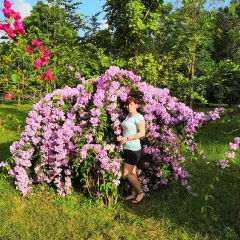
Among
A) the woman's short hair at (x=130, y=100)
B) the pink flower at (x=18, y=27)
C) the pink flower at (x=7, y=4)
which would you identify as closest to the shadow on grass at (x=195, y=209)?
the woman's short hair at (x=130, y=100)

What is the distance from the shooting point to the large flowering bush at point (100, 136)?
15.6 feet

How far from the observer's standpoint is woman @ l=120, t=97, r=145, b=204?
4656mm

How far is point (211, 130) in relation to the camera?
12.7 m

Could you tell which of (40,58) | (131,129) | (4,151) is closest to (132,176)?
(131,129)

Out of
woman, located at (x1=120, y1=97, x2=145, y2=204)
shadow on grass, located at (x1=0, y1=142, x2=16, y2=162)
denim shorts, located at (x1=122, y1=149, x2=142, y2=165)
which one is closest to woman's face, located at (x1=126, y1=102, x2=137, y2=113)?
woman, located at (x1=120, y1=97, x2=145, y2=204)

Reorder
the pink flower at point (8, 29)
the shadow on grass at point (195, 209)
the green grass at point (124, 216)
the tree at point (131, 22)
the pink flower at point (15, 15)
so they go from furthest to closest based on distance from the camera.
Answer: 1. the tree at point (131, 22)
2. the shadow on grass at point (195, 209)
3. the green grass at point (124, 216)
4. the pink flower at point (15, 15)
5. the pink flower at point (8, 29)

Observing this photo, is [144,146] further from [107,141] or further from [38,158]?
[38,158]

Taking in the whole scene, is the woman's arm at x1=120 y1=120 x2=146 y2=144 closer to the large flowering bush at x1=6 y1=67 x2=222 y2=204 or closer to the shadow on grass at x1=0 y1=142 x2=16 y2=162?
the large flowering bush at x1=6 y1=67 x2=222 y2=204

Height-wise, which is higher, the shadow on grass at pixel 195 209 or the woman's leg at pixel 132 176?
the woman's leg at pixel 132 176

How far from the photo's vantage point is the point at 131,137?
464 cm

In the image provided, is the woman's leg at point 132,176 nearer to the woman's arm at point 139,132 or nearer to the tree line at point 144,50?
the woman's arm at point 139,132

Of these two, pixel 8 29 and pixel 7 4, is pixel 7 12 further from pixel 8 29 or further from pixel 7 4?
pixel 8 29

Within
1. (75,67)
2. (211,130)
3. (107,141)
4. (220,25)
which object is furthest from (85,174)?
(220,25)

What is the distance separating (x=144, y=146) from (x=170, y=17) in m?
3.26
